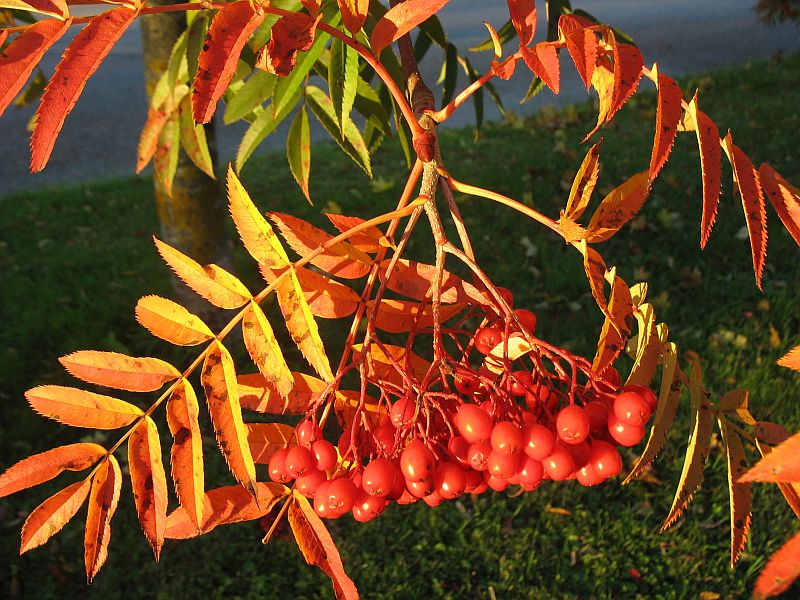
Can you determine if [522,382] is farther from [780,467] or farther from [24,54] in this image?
[24,54]

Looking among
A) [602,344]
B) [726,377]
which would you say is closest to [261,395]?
[602,344]

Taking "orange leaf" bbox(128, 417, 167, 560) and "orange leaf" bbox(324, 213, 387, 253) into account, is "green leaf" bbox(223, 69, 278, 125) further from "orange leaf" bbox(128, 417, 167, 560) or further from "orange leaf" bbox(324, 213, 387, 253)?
"orange leaf" bbox(128, 417, 167, 560)

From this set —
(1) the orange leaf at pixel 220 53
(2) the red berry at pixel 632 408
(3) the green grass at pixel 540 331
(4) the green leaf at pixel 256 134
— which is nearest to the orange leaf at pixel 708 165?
(2) the red berry at pixel 632 408

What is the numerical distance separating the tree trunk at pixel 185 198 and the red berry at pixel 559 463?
2.12m

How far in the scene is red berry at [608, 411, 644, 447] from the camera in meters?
0.98

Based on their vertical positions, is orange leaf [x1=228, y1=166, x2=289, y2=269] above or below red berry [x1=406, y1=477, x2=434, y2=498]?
above

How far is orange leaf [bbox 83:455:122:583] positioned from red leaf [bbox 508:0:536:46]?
Answer: 86 cm

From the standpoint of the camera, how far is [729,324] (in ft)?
11.5

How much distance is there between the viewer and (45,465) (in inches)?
40.1

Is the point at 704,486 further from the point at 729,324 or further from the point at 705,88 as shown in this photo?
the point at 705,88

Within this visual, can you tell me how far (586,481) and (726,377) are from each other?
7.58 feet

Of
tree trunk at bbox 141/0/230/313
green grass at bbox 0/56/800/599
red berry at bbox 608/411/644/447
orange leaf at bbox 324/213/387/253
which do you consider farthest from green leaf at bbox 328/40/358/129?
green grass at bbox 0/56/800/599

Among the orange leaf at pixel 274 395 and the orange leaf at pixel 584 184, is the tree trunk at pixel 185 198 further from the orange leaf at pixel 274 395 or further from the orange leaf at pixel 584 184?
the orange leaf at pixel 584 184

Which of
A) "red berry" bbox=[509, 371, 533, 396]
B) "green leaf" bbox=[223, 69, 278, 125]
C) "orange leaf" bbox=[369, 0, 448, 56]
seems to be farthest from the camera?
"green leaf" bbox=[223, 69, 278, 125]
